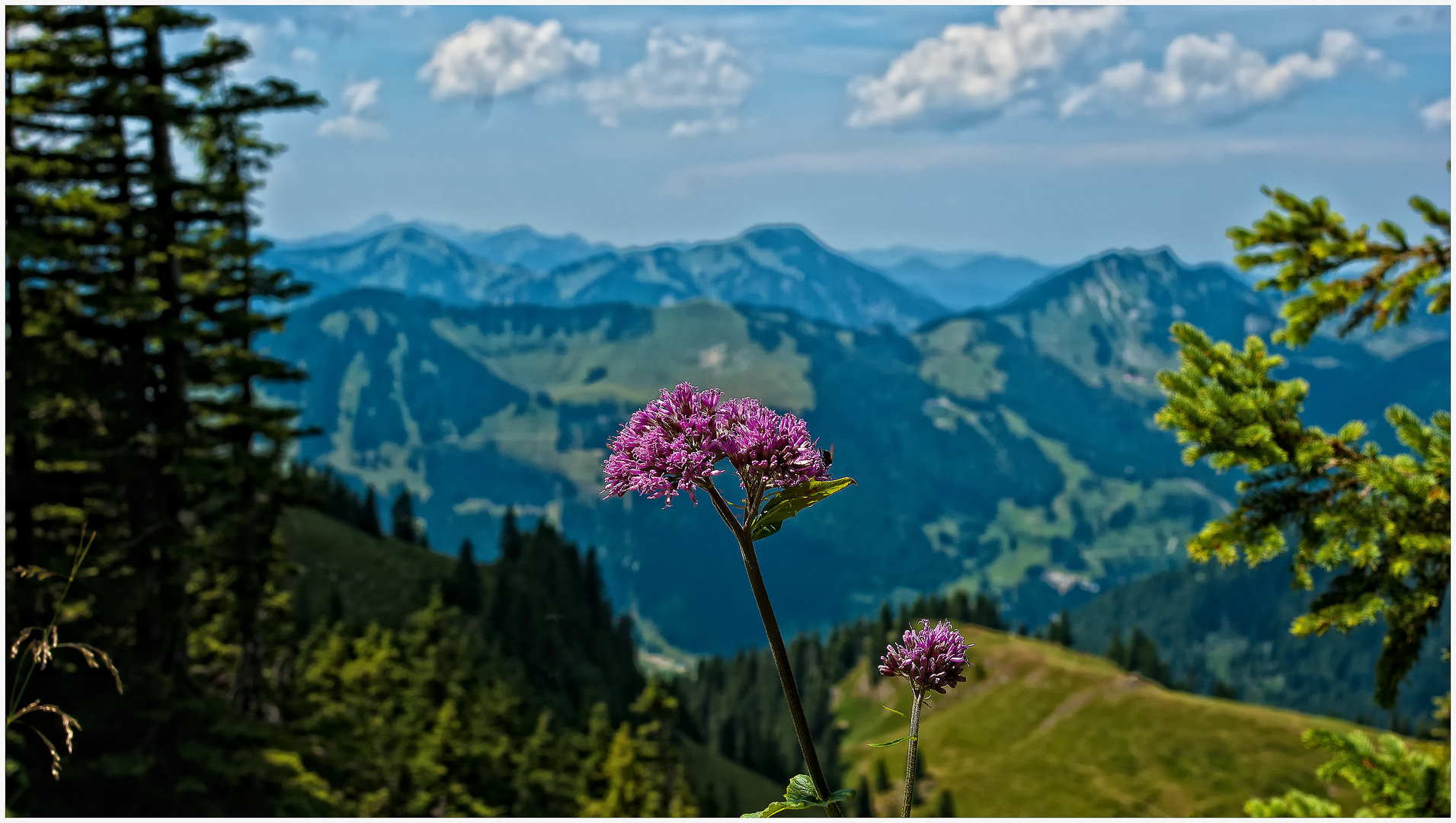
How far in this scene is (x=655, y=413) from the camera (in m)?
2.36

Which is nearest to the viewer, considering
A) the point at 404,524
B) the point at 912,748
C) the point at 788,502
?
the point at 912,748

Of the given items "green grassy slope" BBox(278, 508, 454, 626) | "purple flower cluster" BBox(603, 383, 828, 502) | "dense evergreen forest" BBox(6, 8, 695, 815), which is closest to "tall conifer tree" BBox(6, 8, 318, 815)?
"dense evergreen forest" BBox(6, 8, 695, 815)

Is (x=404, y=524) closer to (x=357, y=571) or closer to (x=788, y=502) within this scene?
(x=357, y=571)

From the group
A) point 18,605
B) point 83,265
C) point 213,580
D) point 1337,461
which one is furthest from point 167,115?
point 1337,461

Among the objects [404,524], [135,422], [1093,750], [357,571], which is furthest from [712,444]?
[1093,750]

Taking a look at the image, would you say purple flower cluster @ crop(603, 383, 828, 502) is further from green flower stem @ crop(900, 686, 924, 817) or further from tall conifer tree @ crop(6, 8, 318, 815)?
tall conifer tree @ crop(6, 8, 318, 815)

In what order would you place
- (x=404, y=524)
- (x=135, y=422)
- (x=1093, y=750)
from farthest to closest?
1. (x=1093, y=750)
2. (x=404, y=524)
3. (x=135, y=422)

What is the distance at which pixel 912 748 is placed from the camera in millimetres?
1948

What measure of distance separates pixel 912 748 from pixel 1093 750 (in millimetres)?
189601

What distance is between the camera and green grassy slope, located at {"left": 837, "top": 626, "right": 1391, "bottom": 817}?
154000 millimetres

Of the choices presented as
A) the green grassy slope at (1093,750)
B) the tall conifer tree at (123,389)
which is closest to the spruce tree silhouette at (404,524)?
the green grassy slope at (1093,750)

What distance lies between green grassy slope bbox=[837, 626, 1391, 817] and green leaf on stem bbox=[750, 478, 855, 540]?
484ft

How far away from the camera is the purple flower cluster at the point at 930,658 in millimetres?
2312

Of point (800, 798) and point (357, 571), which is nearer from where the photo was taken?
point (800, 798)
